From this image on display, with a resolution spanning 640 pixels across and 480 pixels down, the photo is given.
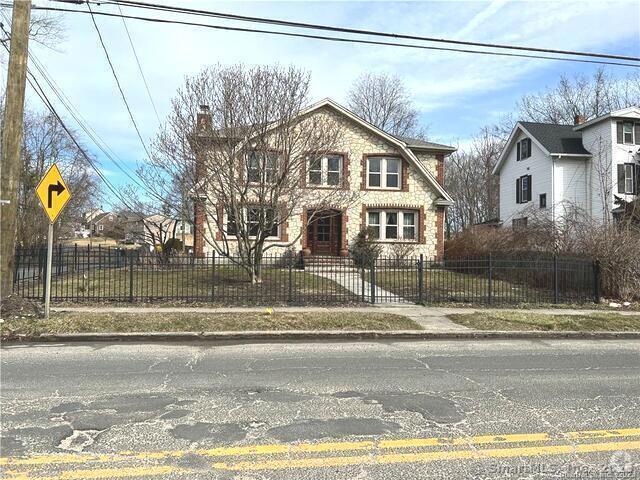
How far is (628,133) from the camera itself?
30797 mm

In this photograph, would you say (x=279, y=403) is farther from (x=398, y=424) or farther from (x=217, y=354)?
(x=217, y=354)

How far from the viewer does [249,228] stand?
1525 cm

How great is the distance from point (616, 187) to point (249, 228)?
25292 mm

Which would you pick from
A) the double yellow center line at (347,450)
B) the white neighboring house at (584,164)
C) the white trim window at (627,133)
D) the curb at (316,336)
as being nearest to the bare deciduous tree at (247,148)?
the curb at (316,336)

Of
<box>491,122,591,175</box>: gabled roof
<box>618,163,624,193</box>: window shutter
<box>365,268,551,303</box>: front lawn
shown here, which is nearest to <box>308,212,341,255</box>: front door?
<box>365,268,551,303</box>: front lawn

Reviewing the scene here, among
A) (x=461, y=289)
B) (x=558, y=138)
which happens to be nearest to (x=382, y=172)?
(x=461, y=289)

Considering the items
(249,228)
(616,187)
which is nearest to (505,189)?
→ (616,187)

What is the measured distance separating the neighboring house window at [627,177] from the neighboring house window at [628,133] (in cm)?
143

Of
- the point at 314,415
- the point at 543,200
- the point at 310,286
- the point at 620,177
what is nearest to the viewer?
the point at 314,415

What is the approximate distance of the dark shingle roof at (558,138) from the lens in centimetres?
3181

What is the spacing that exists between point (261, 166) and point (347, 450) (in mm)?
11247

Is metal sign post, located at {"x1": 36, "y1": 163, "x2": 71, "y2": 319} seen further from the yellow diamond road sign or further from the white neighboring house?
the white neighboring house

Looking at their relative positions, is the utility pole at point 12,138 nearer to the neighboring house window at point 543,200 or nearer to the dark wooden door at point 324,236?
the dark wooden door at point 324,236

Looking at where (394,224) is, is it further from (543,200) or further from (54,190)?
(54,190)
